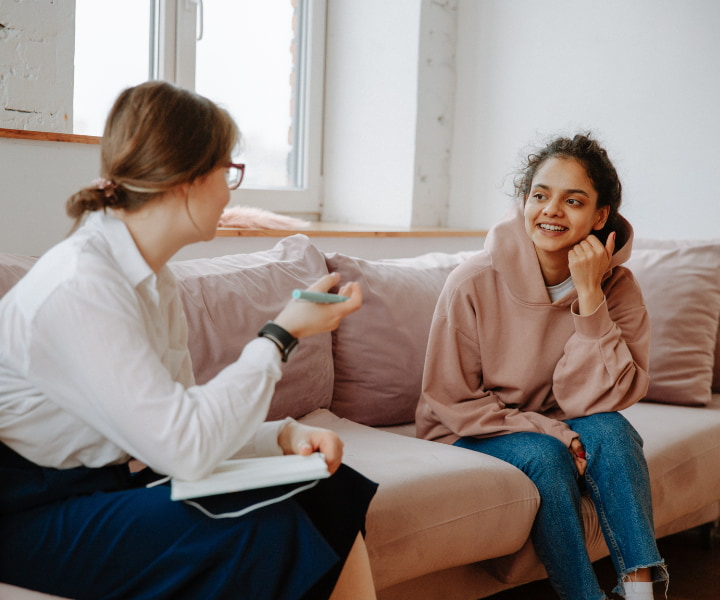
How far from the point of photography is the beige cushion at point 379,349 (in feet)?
6.81

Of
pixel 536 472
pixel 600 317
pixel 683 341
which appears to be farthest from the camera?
pixel 683 341

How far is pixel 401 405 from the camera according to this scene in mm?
2105

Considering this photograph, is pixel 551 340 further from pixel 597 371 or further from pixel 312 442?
pixel 312 442

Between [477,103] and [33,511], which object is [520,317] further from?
[477,103]

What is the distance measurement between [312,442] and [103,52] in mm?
2058

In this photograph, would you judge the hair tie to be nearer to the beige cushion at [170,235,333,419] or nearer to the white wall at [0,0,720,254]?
the beige cushion at [170,235,333,419]

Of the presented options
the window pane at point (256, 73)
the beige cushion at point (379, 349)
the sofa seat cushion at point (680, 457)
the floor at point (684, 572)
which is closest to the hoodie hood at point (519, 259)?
the beige cushion at point (379, 349)

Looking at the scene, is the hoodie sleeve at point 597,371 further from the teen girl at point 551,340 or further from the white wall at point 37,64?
the white wall at point 37,64

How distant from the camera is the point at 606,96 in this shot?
9.97 feet

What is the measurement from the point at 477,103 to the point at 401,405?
68.5 inches

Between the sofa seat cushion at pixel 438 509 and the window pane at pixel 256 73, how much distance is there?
1855 mm

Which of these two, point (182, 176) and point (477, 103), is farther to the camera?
point (477, 103)

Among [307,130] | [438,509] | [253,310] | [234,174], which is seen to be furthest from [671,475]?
[307,130]

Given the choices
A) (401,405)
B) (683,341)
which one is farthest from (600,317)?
(683,341)
